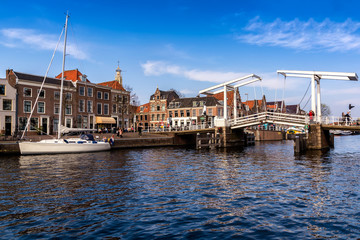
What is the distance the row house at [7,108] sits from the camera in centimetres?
3591

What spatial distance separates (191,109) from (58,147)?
135 ft

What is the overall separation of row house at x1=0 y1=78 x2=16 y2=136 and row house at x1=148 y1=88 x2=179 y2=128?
3346 centimetres

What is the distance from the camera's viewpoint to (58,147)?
25.0 m

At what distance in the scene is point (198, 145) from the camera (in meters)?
32.4

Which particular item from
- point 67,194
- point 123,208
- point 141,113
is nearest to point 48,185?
point 67,194

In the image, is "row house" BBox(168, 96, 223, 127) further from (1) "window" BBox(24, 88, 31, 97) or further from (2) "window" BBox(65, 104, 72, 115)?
(1) "window" BBox(24, 88, 31, 97)

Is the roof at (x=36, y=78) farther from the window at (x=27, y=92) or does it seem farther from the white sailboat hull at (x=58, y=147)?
the white sailboat hull at (x=58, y=147)

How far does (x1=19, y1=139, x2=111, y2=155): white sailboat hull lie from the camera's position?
2378 cm

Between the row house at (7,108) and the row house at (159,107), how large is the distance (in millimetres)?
33457

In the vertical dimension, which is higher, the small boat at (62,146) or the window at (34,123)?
the window at (34,123)

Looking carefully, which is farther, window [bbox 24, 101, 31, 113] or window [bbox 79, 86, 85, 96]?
window [bbox 79, 86, 85, 96]

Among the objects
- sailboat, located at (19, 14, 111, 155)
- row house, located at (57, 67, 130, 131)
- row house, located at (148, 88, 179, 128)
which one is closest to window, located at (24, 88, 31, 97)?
row house, located at (57, 67, 130, 131)

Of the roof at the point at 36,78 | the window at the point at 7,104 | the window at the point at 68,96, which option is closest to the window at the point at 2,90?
the window at the point at 7,104

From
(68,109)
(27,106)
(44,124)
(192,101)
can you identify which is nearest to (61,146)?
(27,106)
